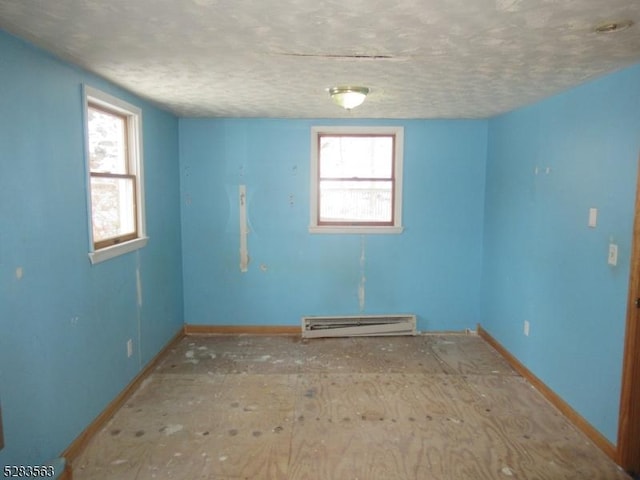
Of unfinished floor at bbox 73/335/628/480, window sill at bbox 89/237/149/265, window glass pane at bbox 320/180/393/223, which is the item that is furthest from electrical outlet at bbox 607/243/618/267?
window sill at bbox 89/237/149/265

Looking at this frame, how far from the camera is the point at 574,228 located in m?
2.85

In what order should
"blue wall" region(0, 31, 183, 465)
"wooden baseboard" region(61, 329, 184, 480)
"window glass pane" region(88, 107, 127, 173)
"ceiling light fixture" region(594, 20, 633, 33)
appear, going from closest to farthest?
"ceiling light fixture" region(594, 20, 633, 33)
"blue wall" region(0, 31, 183, 465)
"wooden baseboard" region(61, 329, 184, 480)
"window glass pane" region(88, 107, 127, 173)

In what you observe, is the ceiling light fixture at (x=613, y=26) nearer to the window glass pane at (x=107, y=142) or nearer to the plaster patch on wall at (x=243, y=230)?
the window glass pane at (x=107, y=142)

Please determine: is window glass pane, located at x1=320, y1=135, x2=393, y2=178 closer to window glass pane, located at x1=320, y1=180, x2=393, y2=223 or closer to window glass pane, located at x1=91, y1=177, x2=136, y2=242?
window glass pane, located at x1=320, y1=180, x2=393, y2=223

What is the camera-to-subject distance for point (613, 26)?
5.76ft

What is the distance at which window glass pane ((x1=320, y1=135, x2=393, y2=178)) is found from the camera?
4.38 meters

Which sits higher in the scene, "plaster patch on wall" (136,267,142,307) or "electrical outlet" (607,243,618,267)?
"electrical outlet" (607,243,618,267)

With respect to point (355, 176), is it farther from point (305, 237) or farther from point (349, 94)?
point (349, 94)

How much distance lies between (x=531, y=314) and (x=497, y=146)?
5.49 feet

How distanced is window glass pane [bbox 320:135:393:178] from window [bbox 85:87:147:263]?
184 centimetres

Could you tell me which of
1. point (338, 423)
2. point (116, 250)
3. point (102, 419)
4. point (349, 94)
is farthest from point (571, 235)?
point (102, 419)

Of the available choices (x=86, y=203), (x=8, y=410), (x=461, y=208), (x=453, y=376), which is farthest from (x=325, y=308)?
(x=8, y=410)

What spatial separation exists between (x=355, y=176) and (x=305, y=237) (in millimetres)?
825

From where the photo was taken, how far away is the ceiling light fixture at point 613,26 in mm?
1726
